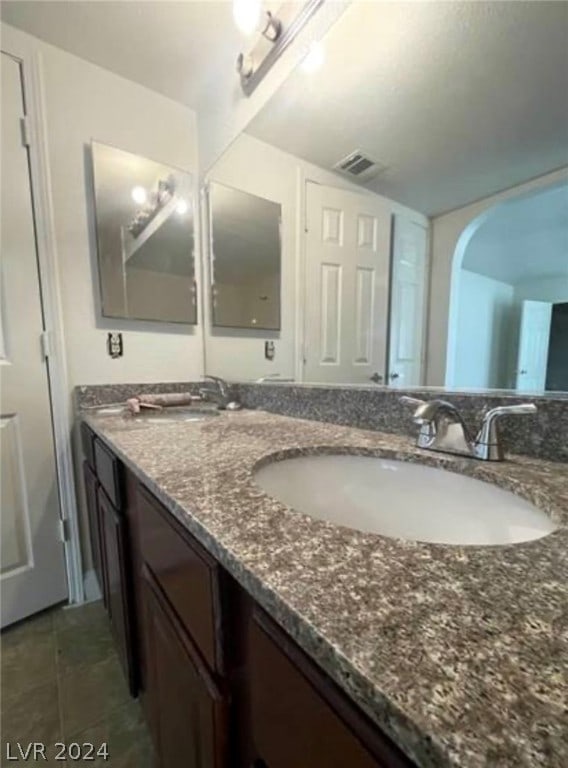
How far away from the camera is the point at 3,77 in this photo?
1.20 m

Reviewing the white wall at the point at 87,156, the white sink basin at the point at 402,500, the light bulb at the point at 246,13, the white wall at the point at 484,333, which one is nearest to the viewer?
the white sink basin at the point at 402,500

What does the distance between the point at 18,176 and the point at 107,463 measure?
42.6 inches

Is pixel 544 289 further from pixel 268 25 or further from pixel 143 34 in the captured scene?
pixel 143 34

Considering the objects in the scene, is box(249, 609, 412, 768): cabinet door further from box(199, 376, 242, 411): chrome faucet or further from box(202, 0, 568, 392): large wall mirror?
box(199, 376, 242, 411): chrome faucet

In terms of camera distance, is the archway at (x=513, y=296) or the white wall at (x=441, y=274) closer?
the archway at (x=513, y=296)

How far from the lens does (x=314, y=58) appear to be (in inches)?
40.9

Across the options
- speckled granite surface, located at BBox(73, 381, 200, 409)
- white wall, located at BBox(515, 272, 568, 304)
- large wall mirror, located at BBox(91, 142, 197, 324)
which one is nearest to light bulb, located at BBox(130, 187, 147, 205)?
large wall mirror, located at BBox(91, 142, 197, 324)

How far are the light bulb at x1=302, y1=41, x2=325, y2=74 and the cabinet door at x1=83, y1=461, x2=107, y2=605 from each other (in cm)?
143

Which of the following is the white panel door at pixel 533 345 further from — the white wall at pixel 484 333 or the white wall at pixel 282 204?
the white wall at pixel 282 204

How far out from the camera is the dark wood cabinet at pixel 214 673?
0.27m

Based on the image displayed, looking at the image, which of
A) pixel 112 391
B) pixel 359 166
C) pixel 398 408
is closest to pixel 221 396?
pixel 112 391

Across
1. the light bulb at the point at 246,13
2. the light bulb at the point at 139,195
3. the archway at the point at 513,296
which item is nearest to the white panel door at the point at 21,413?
the light bulb at the point at 139,195

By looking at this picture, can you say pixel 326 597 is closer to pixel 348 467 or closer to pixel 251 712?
pixel 251 712

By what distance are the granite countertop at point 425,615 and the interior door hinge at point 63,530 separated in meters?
1.17
